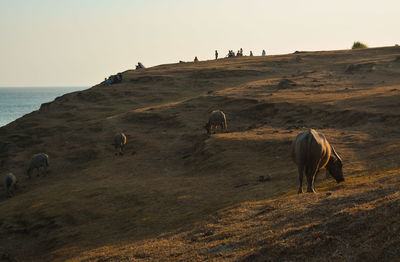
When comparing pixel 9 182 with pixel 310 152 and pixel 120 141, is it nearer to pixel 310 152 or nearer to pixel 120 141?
pixel 120 141

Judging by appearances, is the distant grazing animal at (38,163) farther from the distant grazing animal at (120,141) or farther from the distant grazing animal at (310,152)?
the distant grazing animal at (310,152)

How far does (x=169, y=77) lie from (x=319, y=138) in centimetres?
5180

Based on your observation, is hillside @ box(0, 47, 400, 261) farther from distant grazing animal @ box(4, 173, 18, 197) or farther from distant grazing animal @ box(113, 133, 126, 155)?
distant grazing animal @ box(4, 173, 18, 197)

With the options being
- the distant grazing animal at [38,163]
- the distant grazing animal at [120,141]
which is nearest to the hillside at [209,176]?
the distant grazing animal at [120,141]

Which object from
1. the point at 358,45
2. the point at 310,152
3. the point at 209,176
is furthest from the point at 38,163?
the point at 358,45

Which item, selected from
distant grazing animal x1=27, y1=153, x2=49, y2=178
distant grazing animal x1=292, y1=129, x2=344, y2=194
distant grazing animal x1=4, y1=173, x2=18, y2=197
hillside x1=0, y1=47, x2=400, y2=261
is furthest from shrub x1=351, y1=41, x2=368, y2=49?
distant grazing animal x1=292, y1=129, x2=344, y2=194

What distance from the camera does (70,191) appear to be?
28.2m

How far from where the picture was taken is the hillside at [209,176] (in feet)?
40.2

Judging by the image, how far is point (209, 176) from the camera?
2672 centimetres

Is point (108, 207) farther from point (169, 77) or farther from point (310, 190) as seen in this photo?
point (169, 77)

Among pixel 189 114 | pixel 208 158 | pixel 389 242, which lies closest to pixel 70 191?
pixel 208 158

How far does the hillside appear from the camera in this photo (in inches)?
483

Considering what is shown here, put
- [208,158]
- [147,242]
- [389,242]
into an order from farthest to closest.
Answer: [208,158] < [147,242] < [389,242]

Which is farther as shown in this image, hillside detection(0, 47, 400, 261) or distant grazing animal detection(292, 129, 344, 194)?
distant grazing animal detection(292, 129, 344, 194)
